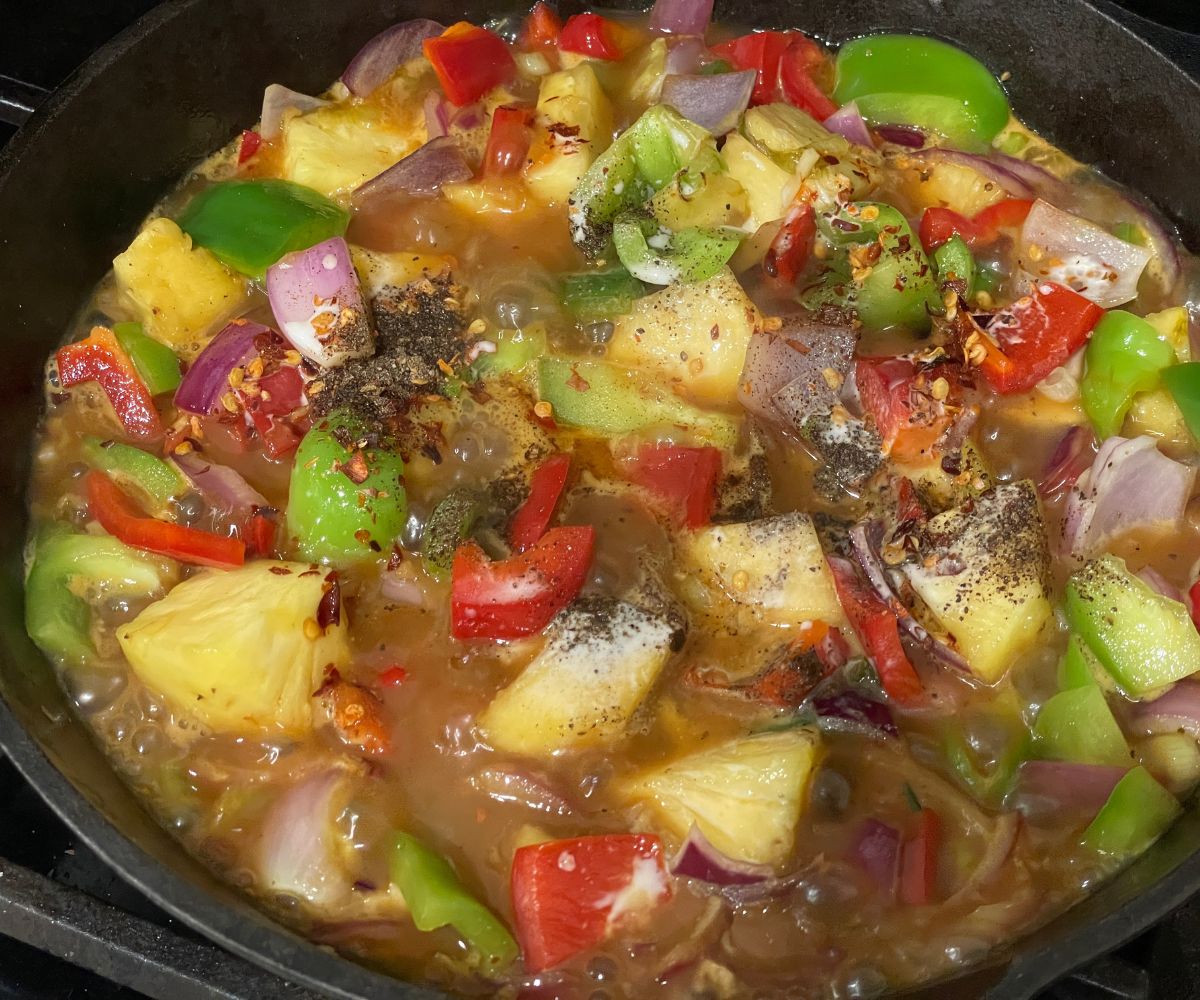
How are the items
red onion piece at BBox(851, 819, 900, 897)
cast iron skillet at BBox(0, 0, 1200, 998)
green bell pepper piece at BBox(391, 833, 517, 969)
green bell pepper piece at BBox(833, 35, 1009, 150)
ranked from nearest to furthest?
cast iron skillet at BBox(0, 0, 1200, 998)
green bell pepper piece at BBox(391, 833, 517, 969)
red onion piece at BBox(851, 819, 900, 897)
green bell pepper piece at BBox(833, 35, 1009, 150)

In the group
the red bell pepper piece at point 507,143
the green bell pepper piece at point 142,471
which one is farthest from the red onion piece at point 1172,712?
the green bell pepper piece at point 142,471

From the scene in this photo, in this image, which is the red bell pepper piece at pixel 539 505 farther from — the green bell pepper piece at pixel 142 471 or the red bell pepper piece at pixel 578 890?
the green bell pepper piece at pixel 142 471

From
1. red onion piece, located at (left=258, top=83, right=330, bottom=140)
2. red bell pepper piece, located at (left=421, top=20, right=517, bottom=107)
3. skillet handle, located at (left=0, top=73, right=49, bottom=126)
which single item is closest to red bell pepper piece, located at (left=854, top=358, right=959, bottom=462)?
red bell pepper piece, located at (left=421, top=20, right=517, bottom=107)

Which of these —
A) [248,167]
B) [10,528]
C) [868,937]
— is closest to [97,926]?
[10,528]

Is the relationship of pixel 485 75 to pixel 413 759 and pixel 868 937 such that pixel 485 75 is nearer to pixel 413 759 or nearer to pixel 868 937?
pixel 413 759

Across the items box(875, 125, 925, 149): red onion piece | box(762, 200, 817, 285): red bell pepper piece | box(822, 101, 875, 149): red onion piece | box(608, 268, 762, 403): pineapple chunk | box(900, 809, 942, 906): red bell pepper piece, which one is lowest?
box(900, 809, 942, 906): red bell pepper piece

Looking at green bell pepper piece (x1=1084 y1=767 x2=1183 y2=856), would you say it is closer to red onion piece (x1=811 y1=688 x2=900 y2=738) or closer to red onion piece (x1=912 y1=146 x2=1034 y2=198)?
red onion piece (x1=811 y1=688 x2=900 y2=738)
